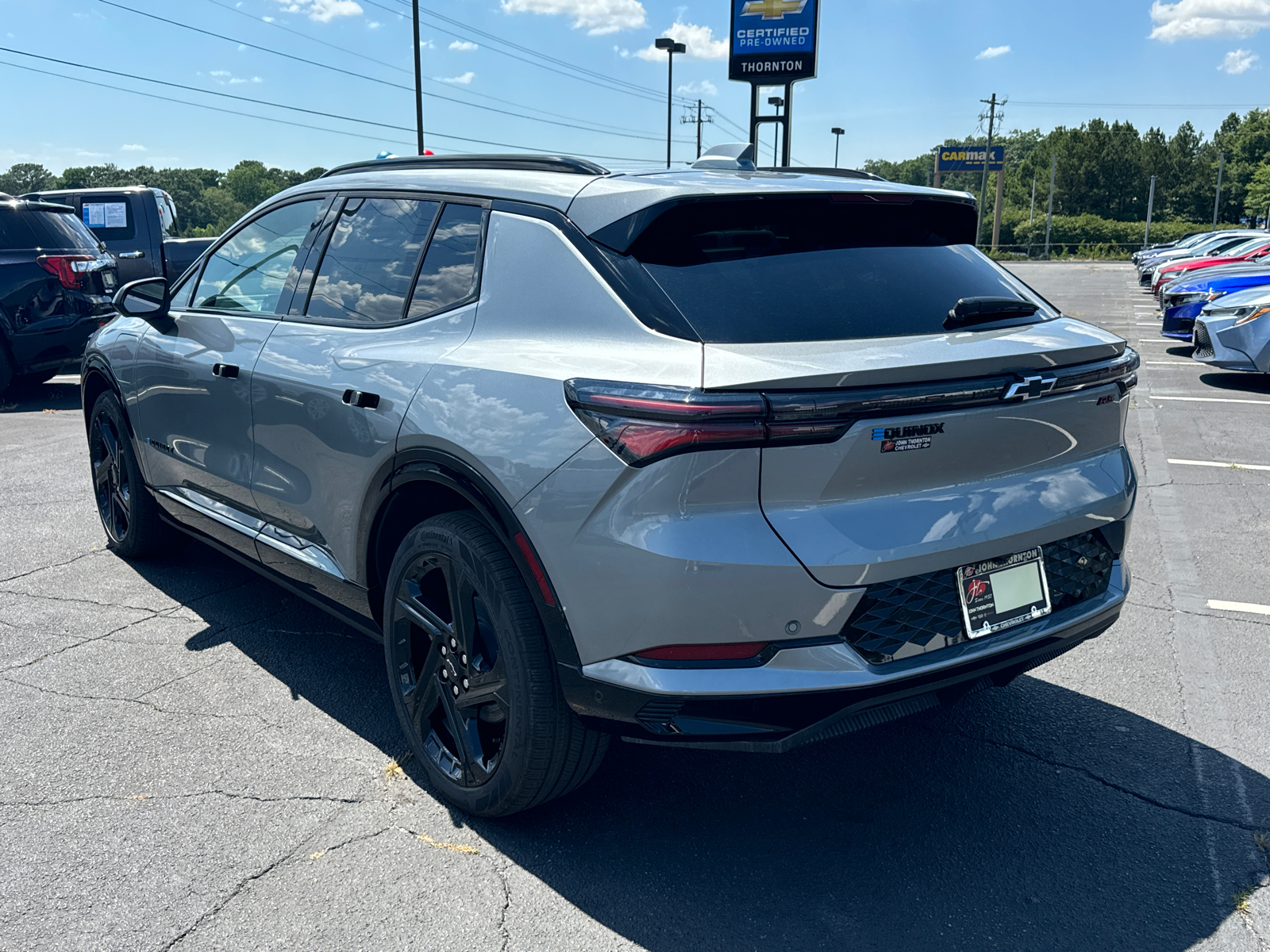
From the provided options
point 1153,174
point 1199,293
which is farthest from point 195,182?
point 1199,293

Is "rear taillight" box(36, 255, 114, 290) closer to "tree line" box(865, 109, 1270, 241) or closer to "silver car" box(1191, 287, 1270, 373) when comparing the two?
"silver car" box(1191, 287, 1270, 373)

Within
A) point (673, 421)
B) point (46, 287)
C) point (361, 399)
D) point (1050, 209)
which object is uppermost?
point (1050, 209)

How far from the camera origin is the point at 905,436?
2338mm

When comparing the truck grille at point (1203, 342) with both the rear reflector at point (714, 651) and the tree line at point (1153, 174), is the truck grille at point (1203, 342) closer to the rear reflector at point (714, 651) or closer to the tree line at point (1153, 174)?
the rear reflector at point (714, 651)

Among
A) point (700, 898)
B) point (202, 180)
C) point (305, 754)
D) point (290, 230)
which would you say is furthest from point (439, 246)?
point (202, 180)

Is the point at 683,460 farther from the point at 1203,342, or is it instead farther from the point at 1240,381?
the point at 1240,381

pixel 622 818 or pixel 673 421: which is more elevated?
pixel 673 421

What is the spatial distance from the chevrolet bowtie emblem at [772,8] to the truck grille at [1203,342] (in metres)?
14.1

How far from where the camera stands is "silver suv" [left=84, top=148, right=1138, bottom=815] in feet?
7.45

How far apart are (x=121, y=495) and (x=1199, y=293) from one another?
14.3 m

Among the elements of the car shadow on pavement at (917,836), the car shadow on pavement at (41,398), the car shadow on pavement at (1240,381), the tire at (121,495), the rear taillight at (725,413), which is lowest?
the car shadow on pavement at (41,398)

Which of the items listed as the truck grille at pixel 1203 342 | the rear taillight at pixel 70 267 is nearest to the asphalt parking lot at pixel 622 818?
the rear taillight at pixel 70 267

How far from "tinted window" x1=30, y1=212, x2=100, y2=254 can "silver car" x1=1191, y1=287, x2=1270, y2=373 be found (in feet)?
39.9

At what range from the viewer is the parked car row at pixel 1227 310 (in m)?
10.9
